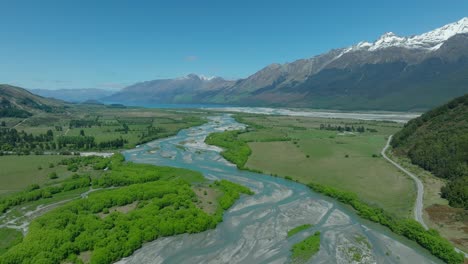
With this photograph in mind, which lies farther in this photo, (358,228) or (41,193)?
(41,193)

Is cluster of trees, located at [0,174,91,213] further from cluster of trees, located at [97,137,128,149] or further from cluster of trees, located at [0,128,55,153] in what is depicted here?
cluster of trees, located at [0,128,55,153]

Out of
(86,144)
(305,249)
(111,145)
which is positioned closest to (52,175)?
(111,145)

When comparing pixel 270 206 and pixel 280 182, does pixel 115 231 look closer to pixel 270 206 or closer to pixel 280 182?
pixel 270 206

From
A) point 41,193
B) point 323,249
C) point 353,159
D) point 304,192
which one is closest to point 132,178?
point 41,193

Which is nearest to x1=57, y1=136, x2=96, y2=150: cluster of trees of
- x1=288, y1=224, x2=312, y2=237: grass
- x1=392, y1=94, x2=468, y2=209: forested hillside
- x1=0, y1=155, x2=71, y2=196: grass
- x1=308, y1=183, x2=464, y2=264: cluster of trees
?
x1=0, y1=155, x2=71, y2=196: grass


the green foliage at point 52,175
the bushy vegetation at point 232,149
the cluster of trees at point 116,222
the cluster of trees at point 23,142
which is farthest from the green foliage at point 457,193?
the cluster of trees at point 23,142

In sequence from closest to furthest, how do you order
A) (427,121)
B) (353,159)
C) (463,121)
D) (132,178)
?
(132,178) → (463,121) → (353,159) → (427,121)
